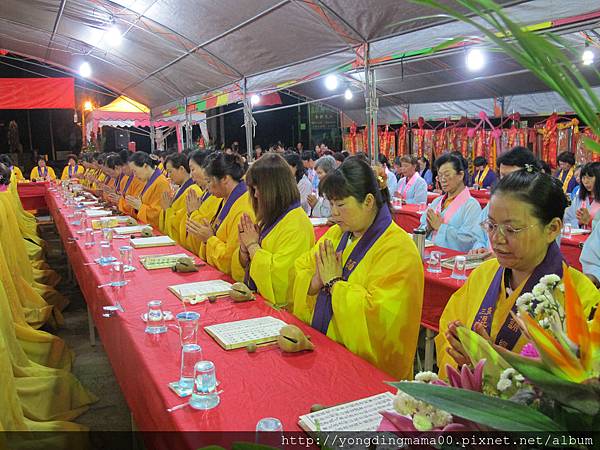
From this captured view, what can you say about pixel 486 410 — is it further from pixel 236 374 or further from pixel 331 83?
pixel 331 83

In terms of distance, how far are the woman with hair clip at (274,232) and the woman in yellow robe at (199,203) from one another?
128cm

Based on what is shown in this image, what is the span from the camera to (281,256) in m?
3.17

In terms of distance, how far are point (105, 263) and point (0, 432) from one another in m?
2.01

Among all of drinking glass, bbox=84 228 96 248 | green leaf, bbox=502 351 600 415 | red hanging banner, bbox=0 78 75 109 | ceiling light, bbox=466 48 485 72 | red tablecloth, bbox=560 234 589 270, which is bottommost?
red tablecloth, bbox=560 234 589 270

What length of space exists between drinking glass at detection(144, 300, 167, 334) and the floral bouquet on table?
5.14 feet

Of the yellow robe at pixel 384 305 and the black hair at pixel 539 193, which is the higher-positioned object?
the black hair at pixel 539 193

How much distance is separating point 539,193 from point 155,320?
162 cm

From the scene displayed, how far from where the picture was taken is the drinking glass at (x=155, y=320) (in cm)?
232

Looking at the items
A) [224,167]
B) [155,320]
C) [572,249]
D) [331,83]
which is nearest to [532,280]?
[155,320]

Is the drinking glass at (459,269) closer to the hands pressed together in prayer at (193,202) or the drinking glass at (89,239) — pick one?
the hands pressed together in prayer at (193,202)

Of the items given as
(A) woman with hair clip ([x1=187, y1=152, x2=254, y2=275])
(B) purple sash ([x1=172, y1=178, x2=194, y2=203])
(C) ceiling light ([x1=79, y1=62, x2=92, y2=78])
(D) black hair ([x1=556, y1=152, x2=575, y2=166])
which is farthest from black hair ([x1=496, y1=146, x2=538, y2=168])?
(C) ceiling light ([x1=79, y1=62, x2=92, y2=78])

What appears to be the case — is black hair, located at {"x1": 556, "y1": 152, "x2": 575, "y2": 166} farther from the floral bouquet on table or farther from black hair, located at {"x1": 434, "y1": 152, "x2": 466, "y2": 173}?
the floral bouquet on table

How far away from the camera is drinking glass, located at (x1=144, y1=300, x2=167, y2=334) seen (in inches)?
91.4

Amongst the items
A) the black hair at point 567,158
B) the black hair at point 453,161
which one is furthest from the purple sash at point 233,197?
the black hair at point 567,158
